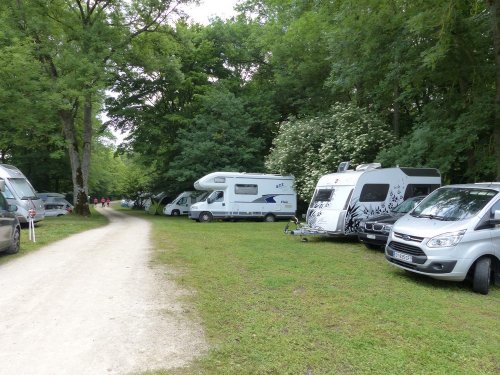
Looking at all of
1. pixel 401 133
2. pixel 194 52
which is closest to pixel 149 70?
pixel 194 52

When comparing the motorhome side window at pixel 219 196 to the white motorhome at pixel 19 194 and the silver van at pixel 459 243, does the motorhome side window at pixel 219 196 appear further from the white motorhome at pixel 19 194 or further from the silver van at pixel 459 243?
the silver van at pixel 459 243

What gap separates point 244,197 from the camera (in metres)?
23.0

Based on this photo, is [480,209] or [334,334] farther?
[480,209]

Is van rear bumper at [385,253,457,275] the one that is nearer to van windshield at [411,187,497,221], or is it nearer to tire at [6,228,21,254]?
van windshield at [411,187,497,221]

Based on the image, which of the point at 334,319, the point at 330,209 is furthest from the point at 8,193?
the point at 334,319

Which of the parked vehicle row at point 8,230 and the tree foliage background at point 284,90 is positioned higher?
the tree foliage background at point 284,90

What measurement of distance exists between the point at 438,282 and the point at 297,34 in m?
19.3

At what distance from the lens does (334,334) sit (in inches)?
187

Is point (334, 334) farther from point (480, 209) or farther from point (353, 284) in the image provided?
point (480, 209)

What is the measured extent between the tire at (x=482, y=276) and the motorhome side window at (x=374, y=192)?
5903mm

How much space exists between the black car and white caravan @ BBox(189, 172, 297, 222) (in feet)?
36.1

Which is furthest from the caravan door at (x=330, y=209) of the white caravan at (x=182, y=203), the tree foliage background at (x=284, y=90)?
the white caravan at (x=182, y=203)

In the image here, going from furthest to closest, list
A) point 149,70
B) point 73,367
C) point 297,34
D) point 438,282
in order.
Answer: point 149,70, point 297,34, point 438,282, point 73,367

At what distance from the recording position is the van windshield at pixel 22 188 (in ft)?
53.6
